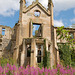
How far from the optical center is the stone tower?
1794cm

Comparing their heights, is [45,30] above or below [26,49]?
above

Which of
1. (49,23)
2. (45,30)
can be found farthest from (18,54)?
(49,23)

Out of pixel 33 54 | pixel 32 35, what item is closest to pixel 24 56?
pixel 33 54

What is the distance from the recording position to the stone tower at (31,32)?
17.9m

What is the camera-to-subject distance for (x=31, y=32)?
19609 millimetres

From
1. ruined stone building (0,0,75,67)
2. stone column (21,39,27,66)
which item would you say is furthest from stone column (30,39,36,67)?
stone column (21,39,27,66)

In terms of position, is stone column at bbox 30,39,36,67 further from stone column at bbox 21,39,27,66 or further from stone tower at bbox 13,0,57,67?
stone column at bbox 21,39,27,66

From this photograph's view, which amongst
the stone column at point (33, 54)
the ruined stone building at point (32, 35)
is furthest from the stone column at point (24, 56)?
the stone column at point (33, 54)

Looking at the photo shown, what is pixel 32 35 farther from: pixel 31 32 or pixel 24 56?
pixel 24 56

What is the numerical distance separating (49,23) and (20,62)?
920cm

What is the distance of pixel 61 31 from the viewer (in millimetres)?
21875

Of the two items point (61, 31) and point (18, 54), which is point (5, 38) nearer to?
point (18, 54)

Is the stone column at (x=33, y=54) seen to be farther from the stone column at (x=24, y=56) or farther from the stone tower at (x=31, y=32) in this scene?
the stone column at (x=24, y=56)

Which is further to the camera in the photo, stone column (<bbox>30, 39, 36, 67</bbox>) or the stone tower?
the stone tower
